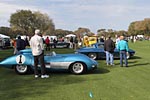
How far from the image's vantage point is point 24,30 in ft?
344

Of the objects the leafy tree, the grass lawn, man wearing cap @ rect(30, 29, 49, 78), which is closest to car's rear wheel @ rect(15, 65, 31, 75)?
the grass lawn

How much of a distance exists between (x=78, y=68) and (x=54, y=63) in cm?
101

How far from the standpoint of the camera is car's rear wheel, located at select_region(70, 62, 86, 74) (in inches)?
523

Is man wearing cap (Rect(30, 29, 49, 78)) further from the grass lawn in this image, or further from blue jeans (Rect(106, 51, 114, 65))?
blue jeans (Rect(106, 51, 114, 65))

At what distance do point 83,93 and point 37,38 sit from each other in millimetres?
3648

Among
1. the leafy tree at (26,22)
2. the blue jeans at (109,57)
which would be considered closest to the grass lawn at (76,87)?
the blue jeans at (109,57)

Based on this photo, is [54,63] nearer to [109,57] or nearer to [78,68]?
[78,68]

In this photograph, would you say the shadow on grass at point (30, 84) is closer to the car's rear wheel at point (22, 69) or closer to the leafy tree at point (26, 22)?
the car's rear wheel at point (22, 69)

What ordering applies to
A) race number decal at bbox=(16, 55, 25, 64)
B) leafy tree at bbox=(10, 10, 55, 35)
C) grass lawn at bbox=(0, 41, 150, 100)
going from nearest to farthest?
grass lawn at bbox=(0, 41, 150, 100) → race number decal at bbox=(16, 55, 25, 64) → leafy tree at bbox=(10, 10, 55, 35)

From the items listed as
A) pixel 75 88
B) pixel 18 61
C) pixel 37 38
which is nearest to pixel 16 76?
pixel 18 61

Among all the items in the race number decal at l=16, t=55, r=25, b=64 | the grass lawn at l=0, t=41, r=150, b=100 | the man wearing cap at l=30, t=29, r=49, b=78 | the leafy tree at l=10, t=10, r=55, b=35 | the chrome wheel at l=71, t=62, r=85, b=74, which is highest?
the leafy tree at l=10, t=10, r=55, b=35

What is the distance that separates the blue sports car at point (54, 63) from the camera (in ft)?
42.9

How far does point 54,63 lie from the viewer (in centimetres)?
1307

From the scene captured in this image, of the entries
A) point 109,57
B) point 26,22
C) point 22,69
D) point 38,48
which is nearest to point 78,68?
point 38,48
